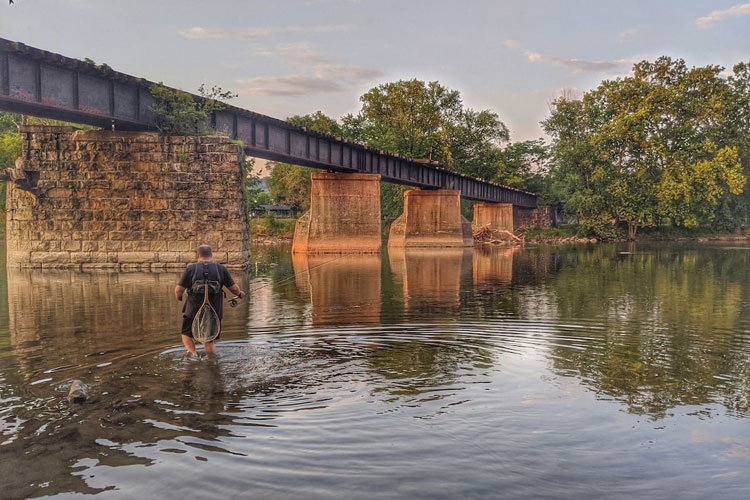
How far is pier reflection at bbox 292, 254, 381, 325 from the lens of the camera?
1377cm

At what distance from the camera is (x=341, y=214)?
46.0 metres

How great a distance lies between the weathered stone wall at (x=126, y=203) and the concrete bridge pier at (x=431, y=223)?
118 ft

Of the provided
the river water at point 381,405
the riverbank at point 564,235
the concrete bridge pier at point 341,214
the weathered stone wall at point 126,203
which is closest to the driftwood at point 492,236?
the riverbank at point 564,235

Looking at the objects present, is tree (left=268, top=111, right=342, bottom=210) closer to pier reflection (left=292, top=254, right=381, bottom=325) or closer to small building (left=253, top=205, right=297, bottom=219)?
small building (left=253, top=205, right=297, bottom=219)

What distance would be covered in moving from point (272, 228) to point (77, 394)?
263ft

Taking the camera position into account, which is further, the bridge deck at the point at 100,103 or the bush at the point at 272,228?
the bush at the point at 272,228

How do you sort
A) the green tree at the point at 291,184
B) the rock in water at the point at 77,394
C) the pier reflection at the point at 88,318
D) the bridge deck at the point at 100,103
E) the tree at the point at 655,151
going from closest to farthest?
1. the rock in water at the point at 77,394
2. the pier reflection at the point at 88,318
3. the bridge deck at the point at 100,103
4. the tree at the point at 655,151
5. the green tree at the point at 291,184

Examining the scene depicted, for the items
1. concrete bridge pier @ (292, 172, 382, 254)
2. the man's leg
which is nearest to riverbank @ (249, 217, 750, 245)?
concrete bridge pier @ (292, 172, 382, 254)

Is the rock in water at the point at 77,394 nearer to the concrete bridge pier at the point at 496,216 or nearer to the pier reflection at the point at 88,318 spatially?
the pier reflection at the point at 88,318

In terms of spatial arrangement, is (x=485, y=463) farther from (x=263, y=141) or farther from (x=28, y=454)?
(x=263, y=141)

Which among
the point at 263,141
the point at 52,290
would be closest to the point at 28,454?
the point at 52,290

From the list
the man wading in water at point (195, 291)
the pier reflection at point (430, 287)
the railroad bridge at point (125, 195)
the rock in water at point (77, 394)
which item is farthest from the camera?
the railroad bridge at point (125, 195)

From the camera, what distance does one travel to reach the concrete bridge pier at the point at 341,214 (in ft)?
150

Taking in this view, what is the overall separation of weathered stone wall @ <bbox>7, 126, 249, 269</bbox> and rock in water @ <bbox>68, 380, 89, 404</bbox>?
61.1 ft
